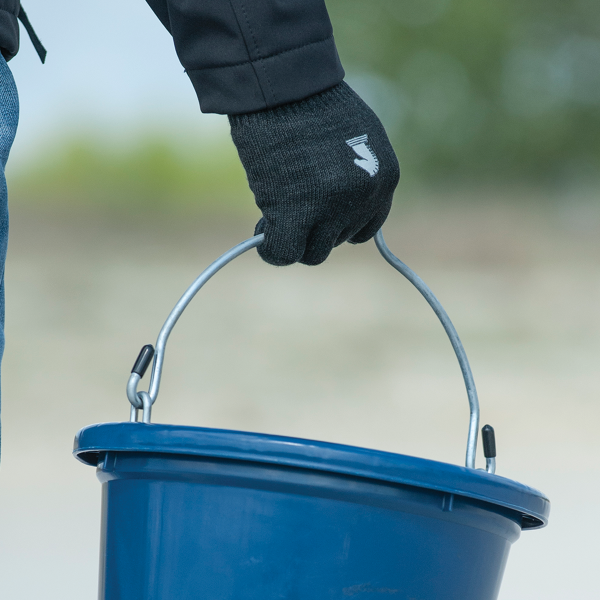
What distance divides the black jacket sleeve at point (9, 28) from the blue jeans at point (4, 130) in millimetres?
18

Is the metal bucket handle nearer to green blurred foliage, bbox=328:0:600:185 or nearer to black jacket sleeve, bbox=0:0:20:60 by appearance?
black jacket sleeve, bbox=0:0:20:60

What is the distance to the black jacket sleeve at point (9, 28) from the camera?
0.76 meters

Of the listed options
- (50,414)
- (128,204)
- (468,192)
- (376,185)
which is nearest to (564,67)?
(468,192)

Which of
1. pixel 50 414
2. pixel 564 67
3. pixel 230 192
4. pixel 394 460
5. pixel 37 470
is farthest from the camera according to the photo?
pixel 564 67

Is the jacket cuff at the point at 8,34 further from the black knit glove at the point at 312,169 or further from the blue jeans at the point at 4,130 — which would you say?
the black knit glove at the point at 312,169

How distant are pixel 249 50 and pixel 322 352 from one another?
4.72 meters

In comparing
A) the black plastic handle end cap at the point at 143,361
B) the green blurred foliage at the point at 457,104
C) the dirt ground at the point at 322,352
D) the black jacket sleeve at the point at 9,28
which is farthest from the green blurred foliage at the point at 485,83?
the black plastic handle end cap at the point at 143,361

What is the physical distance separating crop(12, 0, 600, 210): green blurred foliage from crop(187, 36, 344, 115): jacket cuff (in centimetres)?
712

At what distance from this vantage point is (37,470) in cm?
314

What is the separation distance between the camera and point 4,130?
0.73 m

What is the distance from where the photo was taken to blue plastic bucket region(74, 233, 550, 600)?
1.92 ft

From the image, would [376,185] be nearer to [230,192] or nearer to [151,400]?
[151,400]

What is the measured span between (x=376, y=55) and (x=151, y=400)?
874 centimetres

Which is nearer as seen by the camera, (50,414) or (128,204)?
(50,414)
